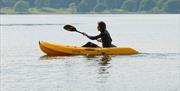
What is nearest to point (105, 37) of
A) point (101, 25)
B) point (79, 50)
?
point (101, 25)

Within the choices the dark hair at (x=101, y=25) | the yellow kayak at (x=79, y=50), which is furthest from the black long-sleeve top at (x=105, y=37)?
the yellow kayak at (x=79, y=50)

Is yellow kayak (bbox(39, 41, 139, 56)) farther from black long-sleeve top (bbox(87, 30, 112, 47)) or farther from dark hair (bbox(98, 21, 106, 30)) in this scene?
dark hair (bbox(98, 21, 106, 30))

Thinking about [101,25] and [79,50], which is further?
[79,50]

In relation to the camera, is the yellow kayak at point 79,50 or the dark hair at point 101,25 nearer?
the dark hair at point 101,25

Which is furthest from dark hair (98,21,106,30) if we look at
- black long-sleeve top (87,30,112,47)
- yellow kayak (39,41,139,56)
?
yellow kayak (39,41,139,56)

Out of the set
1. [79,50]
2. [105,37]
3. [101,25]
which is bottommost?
[79,50]

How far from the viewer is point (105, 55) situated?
1468 inches

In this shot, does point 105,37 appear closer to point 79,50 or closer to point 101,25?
point 101,25

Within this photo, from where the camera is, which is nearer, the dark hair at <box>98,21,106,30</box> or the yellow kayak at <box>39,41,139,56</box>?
the dark hair at <box>98,21,106,30</box>

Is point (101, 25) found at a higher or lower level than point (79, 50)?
higher

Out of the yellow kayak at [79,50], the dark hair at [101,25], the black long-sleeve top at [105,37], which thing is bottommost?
the yellow kayak at [79,50]

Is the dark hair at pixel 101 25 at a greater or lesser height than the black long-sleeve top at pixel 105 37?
greater

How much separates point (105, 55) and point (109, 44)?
105 cm

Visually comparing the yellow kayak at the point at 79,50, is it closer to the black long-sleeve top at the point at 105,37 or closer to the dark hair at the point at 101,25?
the black long-sleeve top at the point at 105,37
